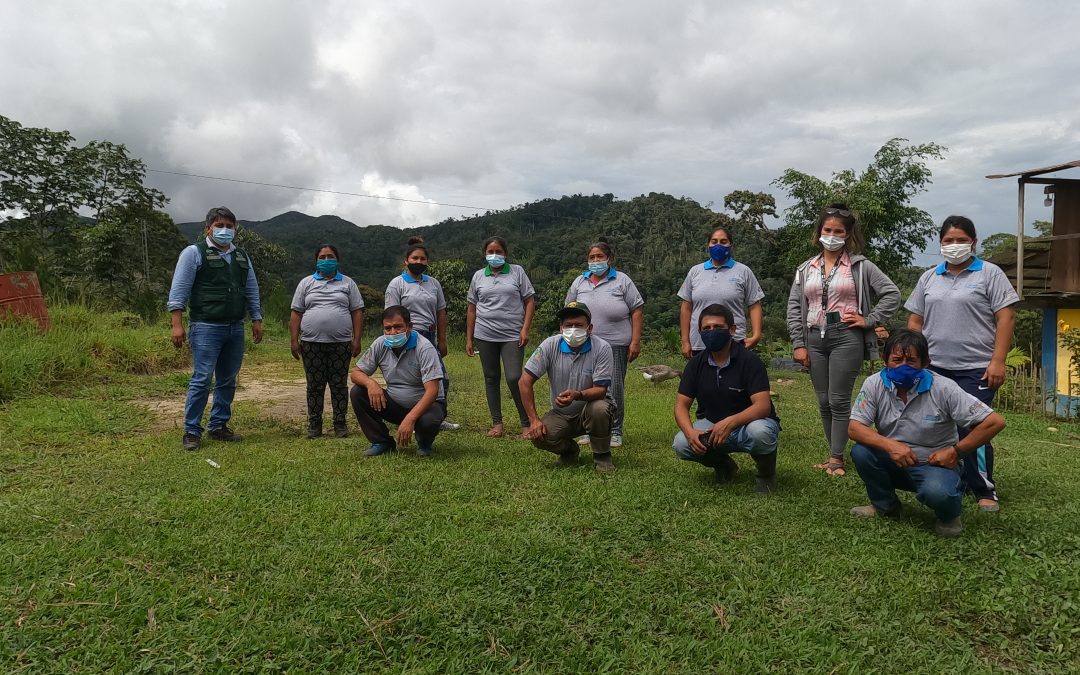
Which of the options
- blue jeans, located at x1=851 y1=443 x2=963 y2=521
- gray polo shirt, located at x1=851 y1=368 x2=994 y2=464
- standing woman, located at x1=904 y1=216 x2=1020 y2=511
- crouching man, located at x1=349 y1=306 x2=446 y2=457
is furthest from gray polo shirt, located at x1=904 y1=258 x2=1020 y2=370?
crouching man, located at x1=349 y1=306 x2=446 y2=457

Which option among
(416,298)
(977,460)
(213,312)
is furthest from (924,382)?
(213,312)

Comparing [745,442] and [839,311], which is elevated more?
[839,311]

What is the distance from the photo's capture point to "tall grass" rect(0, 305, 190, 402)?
6.54 metres

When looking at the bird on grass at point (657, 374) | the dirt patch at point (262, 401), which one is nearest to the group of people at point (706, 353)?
the dirt patch at point (262, 401)

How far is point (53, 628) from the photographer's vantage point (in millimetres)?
2326

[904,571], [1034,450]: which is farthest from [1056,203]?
[904,571]

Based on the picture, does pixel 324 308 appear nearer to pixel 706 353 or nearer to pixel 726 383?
pixel 706 353

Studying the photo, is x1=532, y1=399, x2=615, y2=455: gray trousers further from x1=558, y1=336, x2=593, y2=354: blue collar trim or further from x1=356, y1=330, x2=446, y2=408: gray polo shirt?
x1=356, y1=330, x2=446, y2=408: gray polo shirt

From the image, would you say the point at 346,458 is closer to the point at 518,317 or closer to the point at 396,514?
the point at 396,514

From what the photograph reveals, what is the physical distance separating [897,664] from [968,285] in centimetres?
245

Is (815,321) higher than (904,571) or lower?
higher

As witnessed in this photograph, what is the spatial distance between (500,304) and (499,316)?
0.10m

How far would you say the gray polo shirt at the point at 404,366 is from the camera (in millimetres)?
4762

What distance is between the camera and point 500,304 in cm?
556
